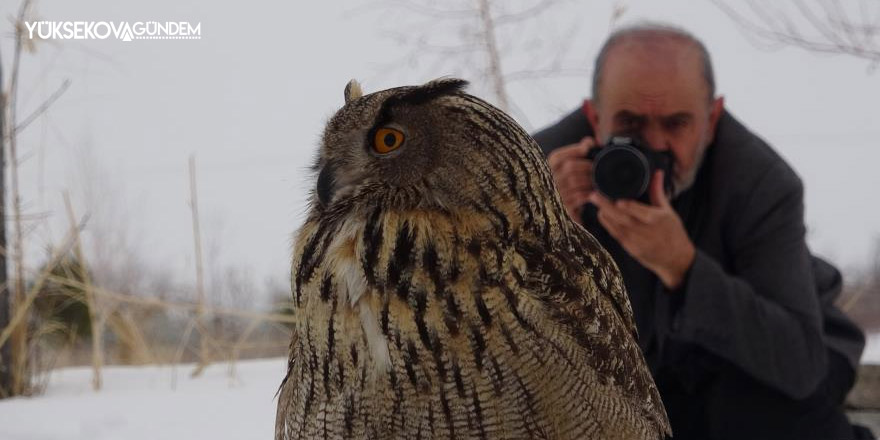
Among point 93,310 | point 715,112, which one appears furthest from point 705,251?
point 93,310

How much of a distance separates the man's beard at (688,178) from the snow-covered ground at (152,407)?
755 millimetres

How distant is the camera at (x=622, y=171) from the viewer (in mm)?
993

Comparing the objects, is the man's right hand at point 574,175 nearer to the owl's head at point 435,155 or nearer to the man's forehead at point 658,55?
the man's forehead at point 658,55

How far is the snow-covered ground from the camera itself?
1290 mm

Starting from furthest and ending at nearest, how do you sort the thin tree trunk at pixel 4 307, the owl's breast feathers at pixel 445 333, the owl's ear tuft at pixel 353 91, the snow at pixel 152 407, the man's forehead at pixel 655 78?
the thin tree trunk at pixel 4 307 → the snow at pixel 152 407 → the man's forehead at pixel 655 78 → the owl's ear tuft at pixel 353 91 → the owl's breast feathers at pixel 445 333

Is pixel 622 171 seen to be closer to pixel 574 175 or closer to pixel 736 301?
pixel 574 175

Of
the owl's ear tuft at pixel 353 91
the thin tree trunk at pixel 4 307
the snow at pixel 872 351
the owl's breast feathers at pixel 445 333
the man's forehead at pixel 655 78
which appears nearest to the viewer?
the owl's breast feathers at pixel 445 333

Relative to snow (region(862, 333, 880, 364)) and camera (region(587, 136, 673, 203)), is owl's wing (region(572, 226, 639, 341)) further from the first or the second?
snow (region(862, 333, 880, 364))

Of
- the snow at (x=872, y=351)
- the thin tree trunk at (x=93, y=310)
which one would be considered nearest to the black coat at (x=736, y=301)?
the snow at (x=872, y=351)

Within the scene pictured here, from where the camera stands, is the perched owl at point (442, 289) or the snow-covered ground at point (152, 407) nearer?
the perched owl at point (442, 289)

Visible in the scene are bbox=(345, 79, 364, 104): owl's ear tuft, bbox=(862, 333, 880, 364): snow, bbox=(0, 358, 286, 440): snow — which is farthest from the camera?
bbox=(862, 333, 880, 364): snow

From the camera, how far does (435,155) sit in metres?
0.60

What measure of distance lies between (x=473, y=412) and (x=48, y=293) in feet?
5.21

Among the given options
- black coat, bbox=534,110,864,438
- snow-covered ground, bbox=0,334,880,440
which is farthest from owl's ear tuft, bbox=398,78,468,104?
snow-covered ground, bbox=0,334,880,440
